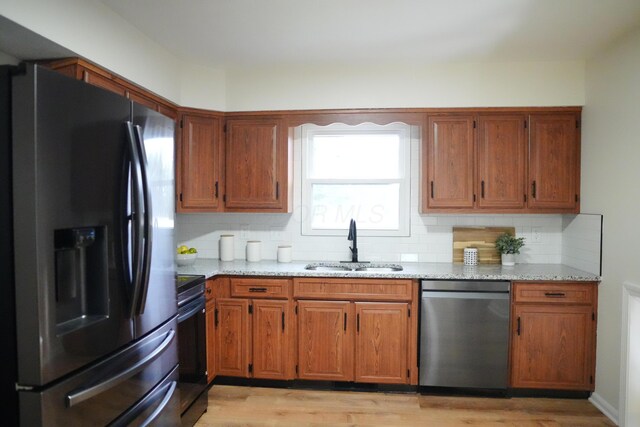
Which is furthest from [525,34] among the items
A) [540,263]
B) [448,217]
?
[540,263]

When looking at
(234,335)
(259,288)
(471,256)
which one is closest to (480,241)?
(471,256)

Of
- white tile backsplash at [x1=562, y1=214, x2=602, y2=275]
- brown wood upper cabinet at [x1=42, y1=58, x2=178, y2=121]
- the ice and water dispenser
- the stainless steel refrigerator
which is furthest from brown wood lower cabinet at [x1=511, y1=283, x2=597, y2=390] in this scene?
brown wood upper cabinet at [x1=42, y1=58, x2=178, y2=121]

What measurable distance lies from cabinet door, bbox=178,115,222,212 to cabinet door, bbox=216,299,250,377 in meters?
0.84

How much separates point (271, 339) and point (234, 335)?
11.2 inches

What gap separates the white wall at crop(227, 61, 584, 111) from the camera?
308 centimetres

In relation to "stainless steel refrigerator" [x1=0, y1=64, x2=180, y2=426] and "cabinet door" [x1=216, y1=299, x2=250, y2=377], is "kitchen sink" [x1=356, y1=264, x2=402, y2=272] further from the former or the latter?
"stainless steel refrigerator" [x1=0, y1=64, x2=180, y2=426]

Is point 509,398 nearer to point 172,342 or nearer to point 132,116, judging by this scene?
point 172,342

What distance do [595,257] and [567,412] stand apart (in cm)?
110

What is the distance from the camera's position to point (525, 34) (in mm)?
2594

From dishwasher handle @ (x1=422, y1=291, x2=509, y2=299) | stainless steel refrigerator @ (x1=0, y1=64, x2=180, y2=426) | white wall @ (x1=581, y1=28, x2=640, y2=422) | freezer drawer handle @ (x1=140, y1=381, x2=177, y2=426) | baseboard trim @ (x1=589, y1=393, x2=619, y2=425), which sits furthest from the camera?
dishwasher handle @ (x1=422, y1=291, x2=509, y2=299)

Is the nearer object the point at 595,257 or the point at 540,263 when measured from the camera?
the point at 595,257

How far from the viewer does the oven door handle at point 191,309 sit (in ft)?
7.62

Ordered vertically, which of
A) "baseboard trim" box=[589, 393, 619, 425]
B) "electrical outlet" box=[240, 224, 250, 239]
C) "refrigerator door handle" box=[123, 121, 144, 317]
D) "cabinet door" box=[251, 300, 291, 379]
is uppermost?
"refrigerator door handle" box=[123, 121, 144, 317]

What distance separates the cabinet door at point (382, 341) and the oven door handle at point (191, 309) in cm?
110
